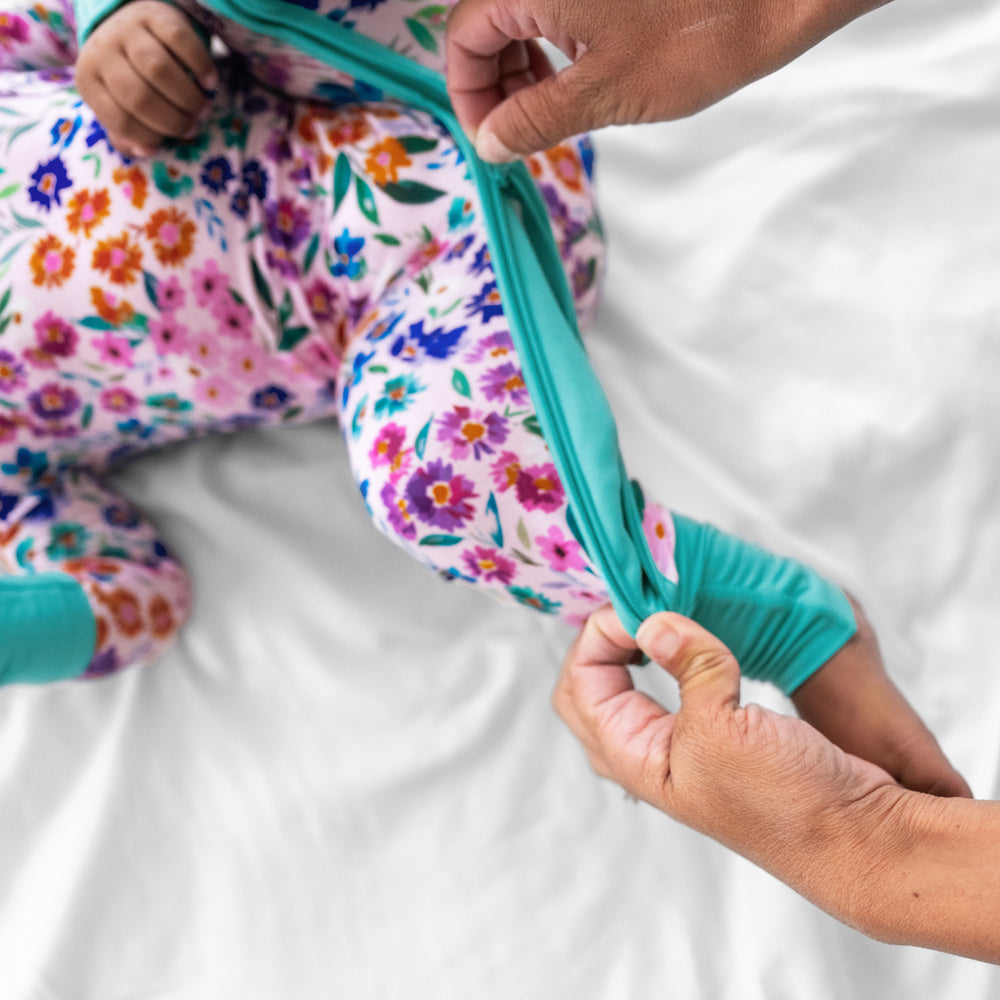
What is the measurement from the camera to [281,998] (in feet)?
2.53

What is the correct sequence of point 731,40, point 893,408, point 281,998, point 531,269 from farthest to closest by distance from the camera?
point 893,408
point 281,998
point 531,269
point 731,40

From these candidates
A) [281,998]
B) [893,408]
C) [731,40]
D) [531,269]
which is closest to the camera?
[731,40]

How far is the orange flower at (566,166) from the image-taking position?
774 millimetres

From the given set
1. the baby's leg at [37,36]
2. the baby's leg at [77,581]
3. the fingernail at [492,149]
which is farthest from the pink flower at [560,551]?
the baby's leg at [37,36]

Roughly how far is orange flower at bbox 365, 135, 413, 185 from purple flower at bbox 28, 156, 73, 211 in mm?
233

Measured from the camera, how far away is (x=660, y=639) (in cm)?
56

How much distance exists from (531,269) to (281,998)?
1.99ft

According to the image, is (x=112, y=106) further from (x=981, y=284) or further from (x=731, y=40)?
(x=981, y=284)

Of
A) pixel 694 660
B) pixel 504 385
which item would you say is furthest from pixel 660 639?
pixel 504 385

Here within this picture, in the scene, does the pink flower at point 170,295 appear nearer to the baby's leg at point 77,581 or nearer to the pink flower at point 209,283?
the pink flower at point 209,283

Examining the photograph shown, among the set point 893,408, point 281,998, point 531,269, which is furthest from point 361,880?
point 893,408

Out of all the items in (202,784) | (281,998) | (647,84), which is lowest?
(281,998)

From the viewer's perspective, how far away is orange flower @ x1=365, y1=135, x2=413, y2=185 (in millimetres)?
722

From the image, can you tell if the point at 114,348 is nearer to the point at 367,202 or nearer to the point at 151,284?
the point at 151,284
